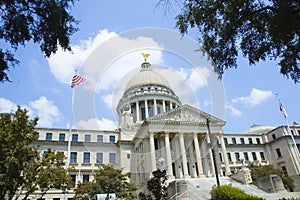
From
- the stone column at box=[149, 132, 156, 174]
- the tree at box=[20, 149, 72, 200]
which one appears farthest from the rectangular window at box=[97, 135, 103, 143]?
the tree at box=[20, 149, 72, 200]

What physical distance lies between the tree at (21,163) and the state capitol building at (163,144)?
1289 cm

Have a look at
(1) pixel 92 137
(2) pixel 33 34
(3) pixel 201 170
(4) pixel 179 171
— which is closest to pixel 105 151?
(1) pixel 92 137

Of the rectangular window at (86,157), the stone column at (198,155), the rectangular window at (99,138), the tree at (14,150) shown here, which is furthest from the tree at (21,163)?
the rectangular window at (99,138)

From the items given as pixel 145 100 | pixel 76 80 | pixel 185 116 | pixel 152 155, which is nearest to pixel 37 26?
pixel 76 80

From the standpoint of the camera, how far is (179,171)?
128 ft

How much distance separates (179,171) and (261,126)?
3950 cm

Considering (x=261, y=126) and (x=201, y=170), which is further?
(x=261, y=126)

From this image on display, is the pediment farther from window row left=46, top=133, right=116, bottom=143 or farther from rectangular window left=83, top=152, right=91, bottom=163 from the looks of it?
rectangular window left=83, top=152, right=91, bottom=163

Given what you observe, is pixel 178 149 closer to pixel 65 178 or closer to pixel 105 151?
pixel 105 151

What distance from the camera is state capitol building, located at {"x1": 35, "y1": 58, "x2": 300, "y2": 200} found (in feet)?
132

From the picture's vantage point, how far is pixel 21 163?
839 inches

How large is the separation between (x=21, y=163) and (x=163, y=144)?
24.6 m

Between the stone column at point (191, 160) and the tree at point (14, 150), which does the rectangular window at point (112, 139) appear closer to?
the stone column at point (191, 160)

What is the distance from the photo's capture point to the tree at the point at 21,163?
20.5 metres
